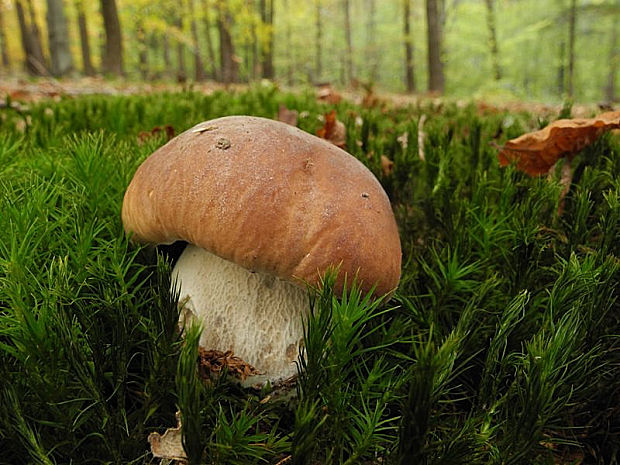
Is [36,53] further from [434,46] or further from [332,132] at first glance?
[332,132]

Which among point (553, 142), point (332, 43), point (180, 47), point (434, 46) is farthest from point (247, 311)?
point (332, 43)

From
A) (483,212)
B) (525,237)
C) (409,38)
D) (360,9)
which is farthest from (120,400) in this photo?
(360,9)

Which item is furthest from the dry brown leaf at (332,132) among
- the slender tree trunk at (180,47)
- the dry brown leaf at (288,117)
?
the slender tree trunk at (180,47)

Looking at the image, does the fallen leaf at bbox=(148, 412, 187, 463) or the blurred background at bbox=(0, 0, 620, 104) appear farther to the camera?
the blurred background at bbox=(0, 0, 620, 104)

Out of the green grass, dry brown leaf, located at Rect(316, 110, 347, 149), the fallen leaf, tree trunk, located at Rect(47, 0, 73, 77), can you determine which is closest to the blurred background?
tree trunk, located at Rect(47, 0, 73, 77)

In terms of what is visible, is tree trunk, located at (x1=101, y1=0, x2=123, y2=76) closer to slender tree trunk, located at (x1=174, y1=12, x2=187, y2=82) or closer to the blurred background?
the blurred background

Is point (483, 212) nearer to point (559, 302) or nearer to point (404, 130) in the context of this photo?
point (559, 302)

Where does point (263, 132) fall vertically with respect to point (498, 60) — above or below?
below
